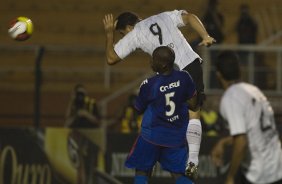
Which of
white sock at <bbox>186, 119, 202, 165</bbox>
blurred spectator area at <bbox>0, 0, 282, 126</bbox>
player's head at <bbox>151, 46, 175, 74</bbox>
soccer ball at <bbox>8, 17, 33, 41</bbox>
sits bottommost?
white sock at <bbox>186, 119, 202, 165</bbox>

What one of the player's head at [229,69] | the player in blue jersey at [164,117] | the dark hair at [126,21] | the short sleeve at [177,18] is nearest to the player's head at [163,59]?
the player in blue jersey at [164,117]

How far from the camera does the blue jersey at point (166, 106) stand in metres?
9.99

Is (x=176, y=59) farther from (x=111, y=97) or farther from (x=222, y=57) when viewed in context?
(x=111, y=97)

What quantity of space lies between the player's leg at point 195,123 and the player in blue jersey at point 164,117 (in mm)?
97

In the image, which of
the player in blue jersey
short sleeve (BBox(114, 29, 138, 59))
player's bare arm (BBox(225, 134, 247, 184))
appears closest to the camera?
player's bare arm (BBox(225, 134, 247, 184))

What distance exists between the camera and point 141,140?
10.3m

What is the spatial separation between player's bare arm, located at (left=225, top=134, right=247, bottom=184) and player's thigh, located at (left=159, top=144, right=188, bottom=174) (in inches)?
80.5

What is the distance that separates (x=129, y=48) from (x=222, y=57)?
1.92 meters

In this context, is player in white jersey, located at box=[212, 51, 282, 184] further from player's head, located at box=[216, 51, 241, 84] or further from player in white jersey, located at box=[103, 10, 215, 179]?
player in white jersey, located at box=[103, 10, 215, 179]

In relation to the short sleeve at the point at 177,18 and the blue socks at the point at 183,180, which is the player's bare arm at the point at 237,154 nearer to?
the blue socks at the point at 183,180

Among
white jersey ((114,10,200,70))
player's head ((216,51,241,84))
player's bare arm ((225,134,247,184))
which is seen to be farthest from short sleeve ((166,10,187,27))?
player's bare arm ((225,134,247,184))

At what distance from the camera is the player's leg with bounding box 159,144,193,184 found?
10359mm

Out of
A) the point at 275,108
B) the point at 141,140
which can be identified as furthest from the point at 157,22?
the point at 275,108

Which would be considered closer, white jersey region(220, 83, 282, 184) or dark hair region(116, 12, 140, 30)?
white jersey region(220, 83, 282, 184)
